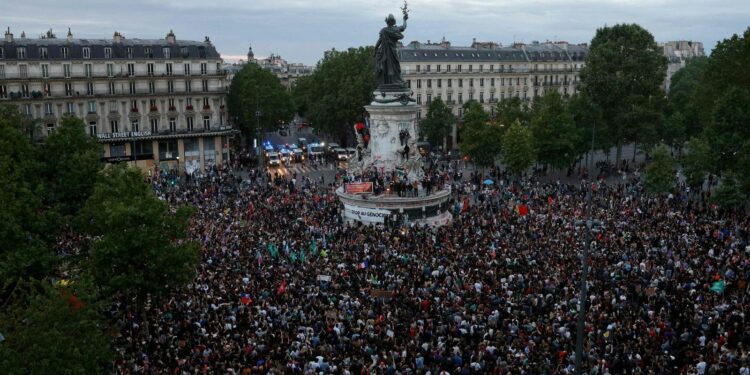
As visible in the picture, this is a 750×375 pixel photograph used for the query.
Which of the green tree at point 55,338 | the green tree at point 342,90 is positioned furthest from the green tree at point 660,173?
the green tree at point 55,338

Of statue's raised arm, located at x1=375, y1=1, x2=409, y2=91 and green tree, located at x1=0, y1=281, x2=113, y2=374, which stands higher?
statue's raised arm, located at x1=375, y1=1, x2=409, y2=91

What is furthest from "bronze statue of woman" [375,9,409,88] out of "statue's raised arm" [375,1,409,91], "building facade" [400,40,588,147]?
"building facade" [400,40,588,147]

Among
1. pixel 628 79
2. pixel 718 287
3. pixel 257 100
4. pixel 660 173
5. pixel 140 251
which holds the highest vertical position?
pixel 628 79

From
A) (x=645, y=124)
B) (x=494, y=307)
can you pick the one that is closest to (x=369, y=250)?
(x=494, y=307)

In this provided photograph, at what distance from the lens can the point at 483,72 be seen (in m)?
94.9

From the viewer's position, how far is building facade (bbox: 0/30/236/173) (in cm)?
6569

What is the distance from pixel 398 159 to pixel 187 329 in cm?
2634

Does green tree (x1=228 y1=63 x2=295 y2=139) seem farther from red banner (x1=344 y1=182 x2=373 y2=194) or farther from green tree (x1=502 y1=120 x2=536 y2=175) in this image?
red banner (x1=344 y1=182 x2=373 y2=194)

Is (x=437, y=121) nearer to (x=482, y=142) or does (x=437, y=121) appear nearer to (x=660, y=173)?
(x=482, y=142)

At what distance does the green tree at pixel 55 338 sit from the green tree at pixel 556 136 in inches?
1967

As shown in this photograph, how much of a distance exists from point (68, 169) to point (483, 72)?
230 ft

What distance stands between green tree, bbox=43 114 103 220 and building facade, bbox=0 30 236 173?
31.1 meters

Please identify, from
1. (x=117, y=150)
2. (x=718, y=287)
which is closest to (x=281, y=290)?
(x=718, y=287)

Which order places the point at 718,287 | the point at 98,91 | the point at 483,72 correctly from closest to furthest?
1. the point at 718,287
2. the point at 98,91
3. the point at 483,72
